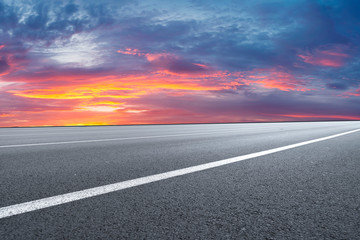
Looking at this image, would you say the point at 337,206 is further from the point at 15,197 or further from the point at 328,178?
the point at 15,197

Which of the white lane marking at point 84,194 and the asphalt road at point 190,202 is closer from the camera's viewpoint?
the asphalt road at point 190,202

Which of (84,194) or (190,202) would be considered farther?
(84,194)

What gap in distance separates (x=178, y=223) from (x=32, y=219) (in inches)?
50.4

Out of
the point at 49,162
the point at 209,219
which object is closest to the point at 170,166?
the point at 49,162

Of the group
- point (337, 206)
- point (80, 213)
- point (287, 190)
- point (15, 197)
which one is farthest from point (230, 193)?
point (15, 197)

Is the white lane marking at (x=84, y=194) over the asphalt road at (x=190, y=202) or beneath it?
over

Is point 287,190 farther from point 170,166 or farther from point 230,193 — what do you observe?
point 170,166

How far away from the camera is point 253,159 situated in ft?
20.6

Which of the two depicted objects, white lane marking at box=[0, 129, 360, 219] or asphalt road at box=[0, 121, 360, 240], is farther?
white lane marking at box=[0, 129, 360, 219]

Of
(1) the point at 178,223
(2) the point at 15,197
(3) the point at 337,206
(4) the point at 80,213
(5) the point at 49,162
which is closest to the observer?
(1) the point at 178,223

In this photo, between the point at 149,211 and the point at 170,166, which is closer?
the point at 149,211

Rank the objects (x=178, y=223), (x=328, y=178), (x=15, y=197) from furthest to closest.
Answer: (x=328, y=178)
(x=15, y=197)
(x=178, y=223)

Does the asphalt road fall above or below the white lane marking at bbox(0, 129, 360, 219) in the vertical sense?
below

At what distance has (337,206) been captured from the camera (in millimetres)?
3092
